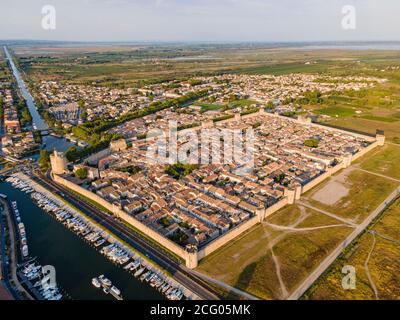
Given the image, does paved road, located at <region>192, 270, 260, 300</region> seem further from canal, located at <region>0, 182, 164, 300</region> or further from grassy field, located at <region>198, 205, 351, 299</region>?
canal, located at <region>0, 182, 164, 300</region>

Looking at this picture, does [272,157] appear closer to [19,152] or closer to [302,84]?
[19,152]

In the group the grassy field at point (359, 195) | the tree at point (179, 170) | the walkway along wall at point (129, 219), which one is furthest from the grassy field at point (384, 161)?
the walkway along wall at point (129, 219)

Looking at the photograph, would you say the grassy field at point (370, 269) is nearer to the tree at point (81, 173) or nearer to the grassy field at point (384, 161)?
the grassy field at point (384, 161)

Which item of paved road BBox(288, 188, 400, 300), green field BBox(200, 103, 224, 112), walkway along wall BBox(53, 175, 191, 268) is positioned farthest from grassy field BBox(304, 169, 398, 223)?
green field BBox(200, 103, 224, 112)

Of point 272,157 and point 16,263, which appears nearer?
point 16,263

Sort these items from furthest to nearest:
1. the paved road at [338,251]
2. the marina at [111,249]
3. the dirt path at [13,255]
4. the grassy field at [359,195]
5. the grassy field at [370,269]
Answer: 1. the grassy field at [359,195]
2. the marina at [111,249]
3. the dirt path at [13,255]
4. the paved road at [338,251]
5. the grassy field at [370,269]

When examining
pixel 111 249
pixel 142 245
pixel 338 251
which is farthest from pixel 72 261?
pixel 338 251
